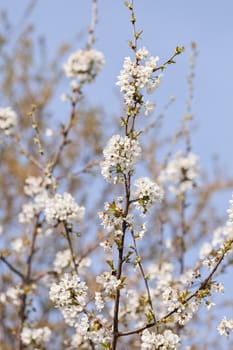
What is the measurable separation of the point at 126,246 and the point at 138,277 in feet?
10.8

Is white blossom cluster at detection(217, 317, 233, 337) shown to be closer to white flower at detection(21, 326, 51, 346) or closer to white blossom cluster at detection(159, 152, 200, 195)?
white flower at detection(21, 326, 51, 346)

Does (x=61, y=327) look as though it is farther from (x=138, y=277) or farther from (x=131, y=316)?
(x=131, y=316)

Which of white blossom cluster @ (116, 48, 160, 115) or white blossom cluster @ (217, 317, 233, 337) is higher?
white blossom cluster @ (116, 48, 160, 115)

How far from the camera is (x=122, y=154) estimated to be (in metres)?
2.54

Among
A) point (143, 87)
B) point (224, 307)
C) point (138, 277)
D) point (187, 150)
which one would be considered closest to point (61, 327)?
point (138, 277)

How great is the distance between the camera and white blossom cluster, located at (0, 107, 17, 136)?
4.96m

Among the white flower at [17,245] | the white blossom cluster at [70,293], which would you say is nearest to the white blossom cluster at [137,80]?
the white blossom cluster at [70,293]

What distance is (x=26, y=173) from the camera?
8.24 meters

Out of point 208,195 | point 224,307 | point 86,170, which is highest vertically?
point 208,195

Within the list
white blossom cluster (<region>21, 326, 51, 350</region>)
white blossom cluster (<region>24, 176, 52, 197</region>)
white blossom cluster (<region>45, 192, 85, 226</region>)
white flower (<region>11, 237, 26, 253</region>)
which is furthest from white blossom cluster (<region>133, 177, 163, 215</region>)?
white flower (<region>11, 237, 26, 253</region>)

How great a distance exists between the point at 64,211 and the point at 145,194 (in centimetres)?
110

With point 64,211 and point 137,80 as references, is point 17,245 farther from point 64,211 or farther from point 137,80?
point 137,80

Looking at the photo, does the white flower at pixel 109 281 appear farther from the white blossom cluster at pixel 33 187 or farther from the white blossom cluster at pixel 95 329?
the white blossom cluster at pixel 33 187

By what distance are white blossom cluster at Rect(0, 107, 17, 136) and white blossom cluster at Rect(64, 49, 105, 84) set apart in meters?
0.55
